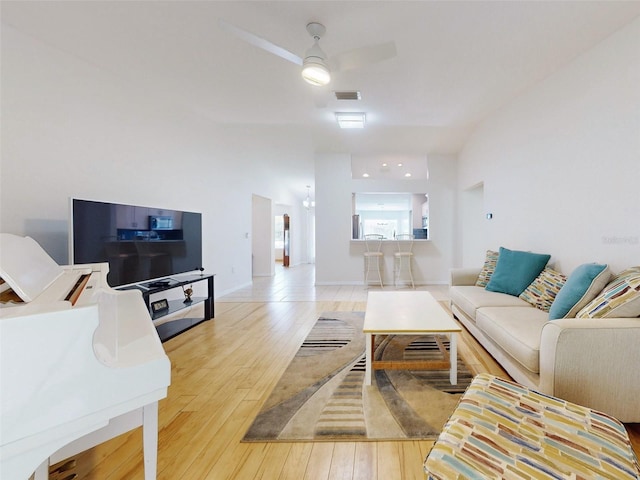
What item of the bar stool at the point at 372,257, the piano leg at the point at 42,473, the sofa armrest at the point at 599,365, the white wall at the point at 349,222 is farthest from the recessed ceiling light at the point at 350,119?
the piano leg at the point at 42,473

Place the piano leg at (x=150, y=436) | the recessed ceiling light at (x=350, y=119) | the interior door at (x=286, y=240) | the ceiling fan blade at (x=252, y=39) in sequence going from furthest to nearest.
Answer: the interior door at (x=286, y=240), the recessed ceiling light at (x=350, y=119), the ceiling fan blade at (x=252, y=39), the piano leg at (x=150, y=436)

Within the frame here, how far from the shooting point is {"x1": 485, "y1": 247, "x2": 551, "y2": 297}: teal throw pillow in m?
2.67

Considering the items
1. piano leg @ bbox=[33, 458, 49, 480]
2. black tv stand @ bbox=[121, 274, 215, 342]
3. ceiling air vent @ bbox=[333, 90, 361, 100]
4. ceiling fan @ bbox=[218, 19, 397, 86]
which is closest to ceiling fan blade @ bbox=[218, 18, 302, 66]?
ceiling fan @ bbox=[218, 19, 397, 86]

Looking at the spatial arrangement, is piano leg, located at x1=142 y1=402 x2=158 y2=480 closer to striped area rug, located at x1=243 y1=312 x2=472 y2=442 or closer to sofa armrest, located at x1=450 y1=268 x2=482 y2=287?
striped area rug, located at x1=243 y1=312 x2=472 y2=442

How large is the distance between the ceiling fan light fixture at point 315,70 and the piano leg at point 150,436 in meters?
2.14

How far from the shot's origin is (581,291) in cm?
184

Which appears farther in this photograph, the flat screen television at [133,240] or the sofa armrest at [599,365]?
the flat screen television at [133,240]

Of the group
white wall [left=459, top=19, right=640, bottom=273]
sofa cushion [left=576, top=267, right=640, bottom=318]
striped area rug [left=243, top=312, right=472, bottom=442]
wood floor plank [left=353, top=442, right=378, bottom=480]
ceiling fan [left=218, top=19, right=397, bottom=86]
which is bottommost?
wood floor plank [left=353, top=442, right=378, bottom=480]

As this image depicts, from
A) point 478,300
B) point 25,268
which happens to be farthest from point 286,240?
point 25,268

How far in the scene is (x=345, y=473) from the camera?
4.08 feet

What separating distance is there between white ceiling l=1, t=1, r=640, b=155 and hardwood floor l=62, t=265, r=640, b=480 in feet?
8.72

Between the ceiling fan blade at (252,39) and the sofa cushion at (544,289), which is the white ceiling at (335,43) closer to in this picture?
the ceiling fan blade at (252,39)

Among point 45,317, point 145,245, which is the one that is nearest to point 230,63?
point 145,245

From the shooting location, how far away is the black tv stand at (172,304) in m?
2.63
